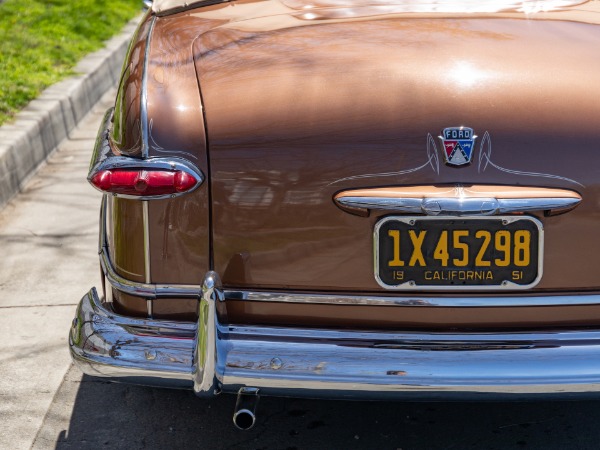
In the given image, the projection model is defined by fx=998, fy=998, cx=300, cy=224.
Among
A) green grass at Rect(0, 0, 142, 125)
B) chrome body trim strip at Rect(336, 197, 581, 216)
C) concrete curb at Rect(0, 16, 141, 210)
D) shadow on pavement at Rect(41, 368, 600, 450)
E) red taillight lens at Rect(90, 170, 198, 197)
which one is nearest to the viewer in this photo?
chrome body trim strip at Rect(336, 197, 581, 216)

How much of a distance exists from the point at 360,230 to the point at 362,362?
0.34 m

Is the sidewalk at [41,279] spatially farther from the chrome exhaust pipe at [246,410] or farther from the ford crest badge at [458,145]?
the ford crest badge at [458,145]

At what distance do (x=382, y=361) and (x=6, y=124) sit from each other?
4.25 meters

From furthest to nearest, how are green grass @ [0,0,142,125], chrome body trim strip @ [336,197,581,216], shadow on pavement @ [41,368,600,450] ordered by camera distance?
green grass @ [0,0,142,125] < shadow on pavement @ [41,368,600,450] < chrome body trim strip @ [336,197,581,216]

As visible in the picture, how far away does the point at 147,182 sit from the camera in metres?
2.59

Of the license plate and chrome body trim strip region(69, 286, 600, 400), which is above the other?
the license plate

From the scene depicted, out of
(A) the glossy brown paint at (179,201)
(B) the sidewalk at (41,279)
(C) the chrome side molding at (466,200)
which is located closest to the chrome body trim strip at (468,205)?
(C) the chrome side molding at (466,200)

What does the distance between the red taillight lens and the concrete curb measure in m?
3.04

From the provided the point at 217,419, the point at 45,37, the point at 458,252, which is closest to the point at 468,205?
the point at 458,252

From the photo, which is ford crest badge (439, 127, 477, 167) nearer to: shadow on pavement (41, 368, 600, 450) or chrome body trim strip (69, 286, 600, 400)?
chrome body trim strip (69, 286, 600, 400)

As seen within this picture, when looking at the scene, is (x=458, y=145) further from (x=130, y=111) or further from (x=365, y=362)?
(x=130, y=111)

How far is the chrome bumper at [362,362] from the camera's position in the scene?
98.9 inches

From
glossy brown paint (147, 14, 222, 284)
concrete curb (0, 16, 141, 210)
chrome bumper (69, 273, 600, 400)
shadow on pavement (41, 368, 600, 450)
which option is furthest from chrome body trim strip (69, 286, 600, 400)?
concrete curb (0, 16, 141, 210)

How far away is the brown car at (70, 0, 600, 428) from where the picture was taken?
252 centimetres
